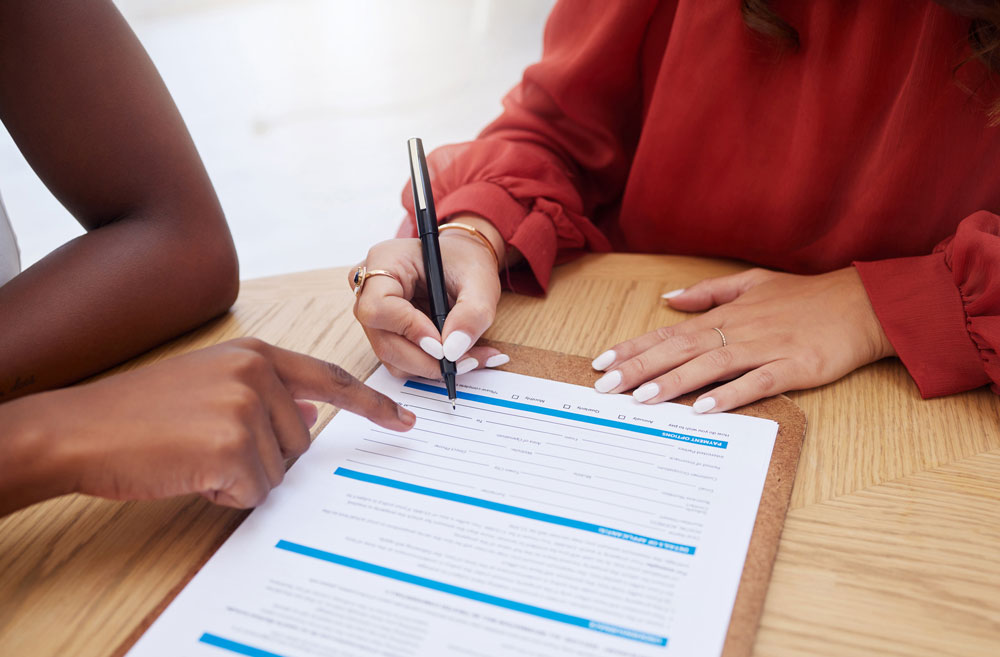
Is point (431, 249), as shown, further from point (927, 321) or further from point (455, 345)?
point (927, 321)

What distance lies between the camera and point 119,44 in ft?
2.49

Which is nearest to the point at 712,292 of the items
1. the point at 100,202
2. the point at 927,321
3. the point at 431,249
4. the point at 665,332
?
the point at 665,332

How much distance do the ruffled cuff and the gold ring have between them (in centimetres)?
46

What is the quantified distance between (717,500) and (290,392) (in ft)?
1.10

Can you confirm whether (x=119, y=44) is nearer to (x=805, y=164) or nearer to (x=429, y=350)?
(x=429, y=350)

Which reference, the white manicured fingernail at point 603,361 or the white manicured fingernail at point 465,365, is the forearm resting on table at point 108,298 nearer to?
the white manicured fingernail at point 465,365

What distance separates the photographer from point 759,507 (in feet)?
1.78

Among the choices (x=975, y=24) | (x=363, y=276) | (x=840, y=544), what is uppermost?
(x=975, y=24)

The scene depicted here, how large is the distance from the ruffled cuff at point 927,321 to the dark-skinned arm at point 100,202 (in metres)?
0.66

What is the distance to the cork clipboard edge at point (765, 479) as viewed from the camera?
1.53 ft

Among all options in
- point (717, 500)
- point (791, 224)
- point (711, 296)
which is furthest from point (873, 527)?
point (791, 224)

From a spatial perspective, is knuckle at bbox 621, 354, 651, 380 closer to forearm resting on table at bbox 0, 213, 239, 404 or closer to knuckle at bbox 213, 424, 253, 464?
knuckle at bbox 213, 424, 253, 464

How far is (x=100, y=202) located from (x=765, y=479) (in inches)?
27.8

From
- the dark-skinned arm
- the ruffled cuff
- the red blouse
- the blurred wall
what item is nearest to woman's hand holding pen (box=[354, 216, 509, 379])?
the red blouse
